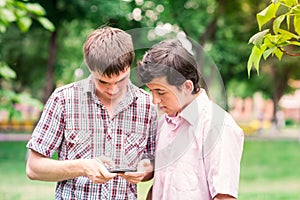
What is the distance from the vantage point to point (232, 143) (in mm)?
2152

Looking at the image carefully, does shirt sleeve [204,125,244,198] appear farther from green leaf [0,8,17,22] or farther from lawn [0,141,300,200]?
lawn [0,141,300,200]

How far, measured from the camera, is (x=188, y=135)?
226 centimetres

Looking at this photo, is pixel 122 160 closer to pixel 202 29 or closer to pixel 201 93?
pixel 201 93

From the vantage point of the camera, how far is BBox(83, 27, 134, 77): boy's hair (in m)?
2.30

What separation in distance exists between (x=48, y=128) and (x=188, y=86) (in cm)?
54

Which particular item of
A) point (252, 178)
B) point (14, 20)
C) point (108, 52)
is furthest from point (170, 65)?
point (252, 178)

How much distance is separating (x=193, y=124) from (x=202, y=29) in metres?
16.3

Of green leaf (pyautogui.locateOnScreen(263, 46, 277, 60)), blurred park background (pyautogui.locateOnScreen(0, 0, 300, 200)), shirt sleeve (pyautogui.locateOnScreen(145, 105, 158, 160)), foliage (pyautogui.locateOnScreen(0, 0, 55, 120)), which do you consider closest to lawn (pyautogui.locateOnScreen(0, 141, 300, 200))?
blurred park background (pyautogui.locateOnScreen(0, 0, 300, 200))

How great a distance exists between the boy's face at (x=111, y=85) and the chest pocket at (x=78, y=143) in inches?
6.0

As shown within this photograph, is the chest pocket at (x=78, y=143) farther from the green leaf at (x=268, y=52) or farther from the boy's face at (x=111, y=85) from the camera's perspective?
the green leaf at (x=268, y=52)

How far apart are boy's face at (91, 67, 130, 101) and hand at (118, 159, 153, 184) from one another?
10.8 inches

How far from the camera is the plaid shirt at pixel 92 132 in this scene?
2336 mm


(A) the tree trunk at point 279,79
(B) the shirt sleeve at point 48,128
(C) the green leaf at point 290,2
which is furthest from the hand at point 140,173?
(A) the tree trunk at point 279,79

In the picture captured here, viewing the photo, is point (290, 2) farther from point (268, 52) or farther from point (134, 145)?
point (134, 145)
